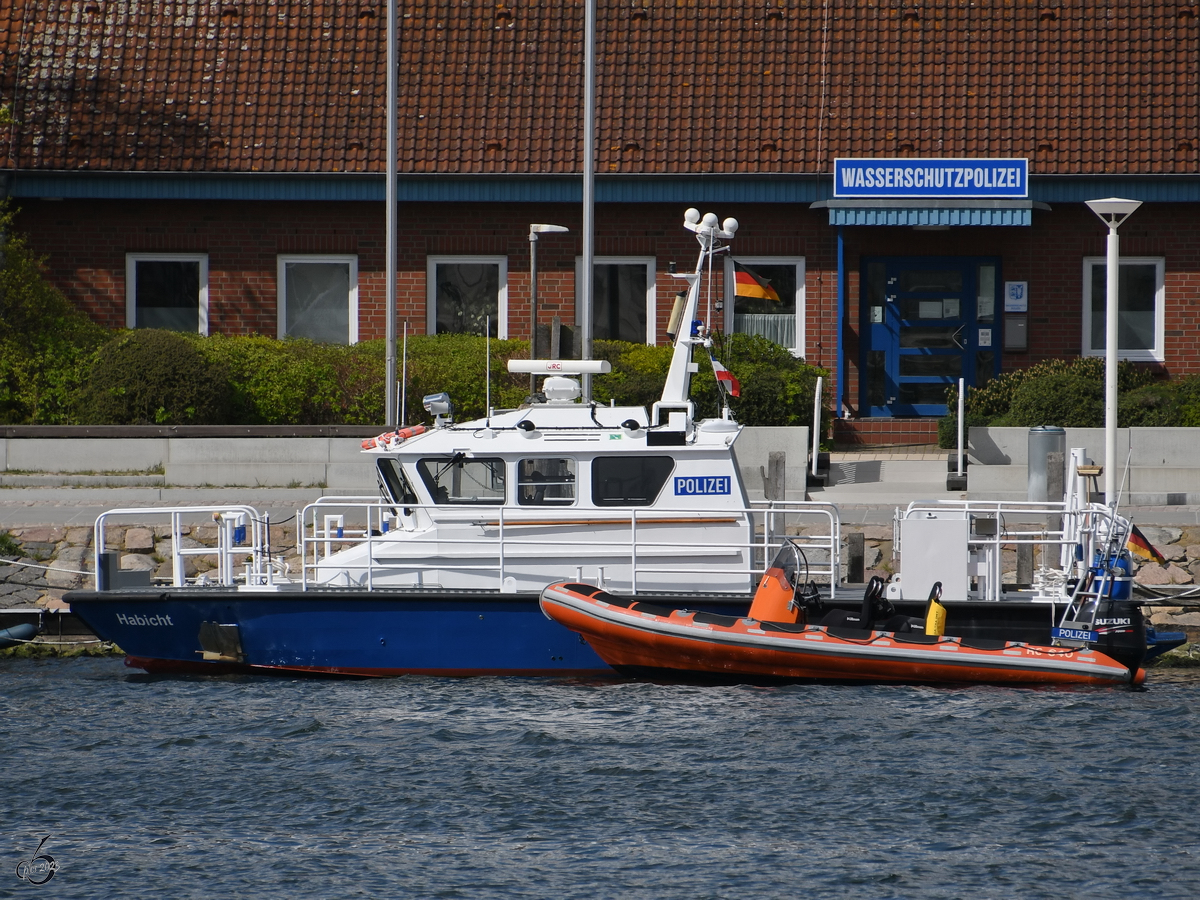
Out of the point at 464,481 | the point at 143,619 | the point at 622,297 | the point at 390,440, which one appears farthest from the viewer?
the point at 622,297

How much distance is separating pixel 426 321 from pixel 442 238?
127 centimetres

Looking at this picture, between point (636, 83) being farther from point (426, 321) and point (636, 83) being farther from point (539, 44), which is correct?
point (426, 321)

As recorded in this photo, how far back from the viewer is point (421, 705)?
13086 mm

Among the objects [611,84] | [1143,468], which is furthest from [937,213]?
[1143,468]

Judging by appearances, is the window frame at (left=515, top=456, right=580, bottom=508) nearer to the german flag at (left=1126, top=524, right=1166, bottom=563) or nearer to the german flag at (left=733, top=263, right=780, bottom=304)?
the german flag at (left=733, top=263, right=780, bottom=304)

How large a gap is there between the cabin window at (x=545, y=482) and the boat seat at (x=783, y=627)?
6.33ft

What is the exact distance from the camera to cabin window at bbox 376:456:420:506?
45.8 feet

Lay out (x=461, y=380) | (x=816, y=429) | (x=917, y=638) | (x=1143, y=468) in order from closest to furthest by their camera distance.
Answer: (x=917, y=638) < (x=1143, y=468) < (x=816, y=429) < (x=461, y=380)

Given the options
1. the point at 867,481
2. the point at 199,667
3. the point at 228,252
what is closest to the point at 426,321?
the point at 228,252

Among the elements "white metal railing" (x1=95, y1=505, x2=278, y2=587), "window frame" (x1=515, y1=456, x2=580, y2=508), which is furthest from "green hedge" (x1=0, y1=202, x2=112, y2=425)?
"window frame" (x1=515, y1=456, x2=580, y2=508)

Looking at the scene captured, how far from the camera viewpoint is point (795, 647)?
13289 mm

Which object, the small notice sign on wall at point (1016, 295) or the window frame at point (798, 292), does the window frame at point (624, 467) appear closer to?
the window frame at point (798, 292)

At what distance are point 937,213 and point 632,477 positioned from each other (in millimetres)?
10828

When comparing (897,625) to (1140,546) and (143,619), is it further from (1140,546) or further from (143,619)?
(143,619)
